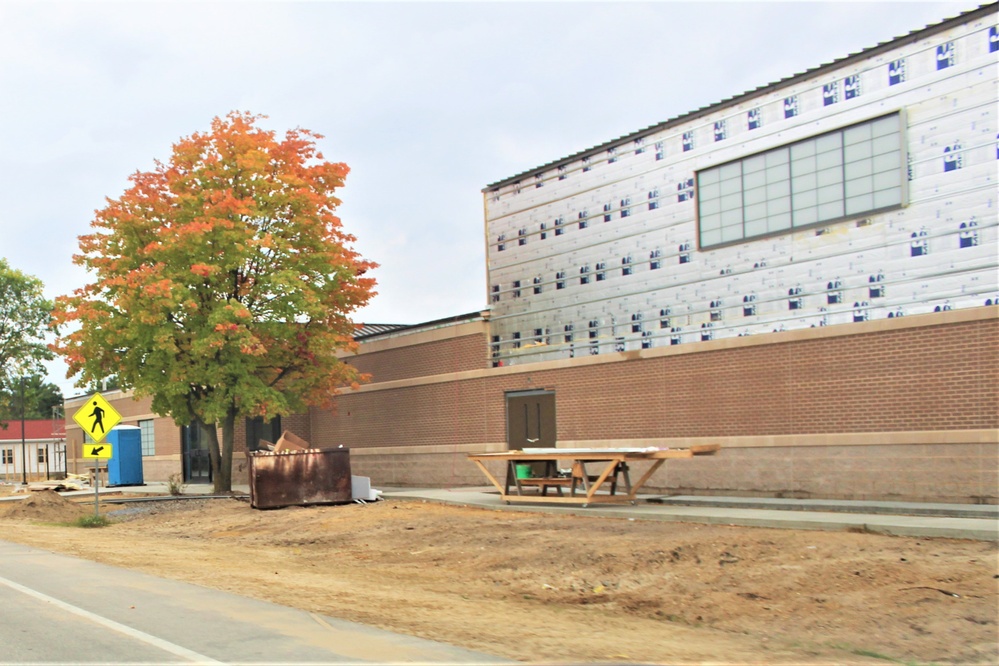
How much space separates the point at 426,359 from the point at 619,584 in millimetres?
18814

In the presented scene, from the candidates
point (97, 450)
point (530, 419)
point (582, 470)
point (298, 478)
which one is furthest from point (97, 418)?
point (582, 470)

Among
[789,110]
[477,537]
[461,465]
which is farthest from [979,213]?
[461,465]

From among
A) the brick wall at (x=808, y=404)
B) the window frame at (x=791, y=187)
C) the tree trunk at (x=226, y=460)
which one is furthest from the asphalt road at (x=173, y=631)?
the tree trunk at (x=226, y=460)

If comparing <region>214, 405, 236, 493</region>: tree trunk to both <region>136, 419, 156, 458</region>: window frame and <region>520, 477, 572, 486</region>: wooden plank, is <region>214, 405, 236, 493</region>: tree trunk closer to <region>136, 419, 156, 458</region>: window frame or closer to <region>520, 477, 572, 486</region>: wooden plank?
<region>520, 477, 572, 486</region>: wooden plank

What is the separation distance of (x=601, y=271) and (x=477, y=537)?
10.3 m

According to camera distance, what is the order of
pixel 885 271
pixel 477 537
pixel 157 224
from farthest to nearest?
pixel 157 224 < pixel 885 271 < pixel 477 537

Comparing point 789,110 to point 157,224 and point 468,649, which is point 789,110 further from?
point 157,224

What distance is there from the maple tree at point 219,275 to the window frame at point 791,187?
11.4 metres

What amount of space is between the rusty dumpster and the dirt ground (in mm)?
4393

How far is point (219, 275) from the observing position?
1107 inches

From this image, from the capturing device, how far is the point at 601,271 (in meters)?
25.0

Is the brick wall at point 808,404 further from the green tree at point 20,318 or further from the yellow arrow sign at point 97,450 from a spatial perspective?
the green tree at point 20,318

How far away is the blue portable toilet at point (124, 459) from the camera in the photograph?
43.2m

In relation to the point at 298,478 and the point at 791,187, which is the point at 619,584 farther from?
the point at 298,478
